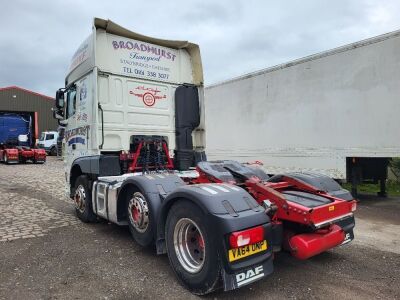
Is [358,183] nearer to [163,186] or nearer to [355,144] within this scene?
[355,144]

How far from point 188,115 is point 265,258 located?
4.14 m

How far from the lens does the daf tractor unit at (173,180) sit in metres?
3.34

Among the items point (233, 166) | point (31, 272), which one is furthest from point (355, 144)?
point (31, 272)

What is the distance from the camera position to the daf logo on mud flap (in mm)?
3189

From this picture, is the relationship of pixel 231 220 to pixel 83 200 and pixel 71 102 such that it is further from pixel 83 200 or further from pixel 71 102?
pixel 71 102

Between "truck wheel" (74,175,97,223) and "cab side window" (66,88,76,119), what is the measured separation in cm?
135

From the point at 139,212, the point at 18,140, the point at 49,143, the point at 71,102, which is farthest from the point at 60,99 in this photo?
the point at 49,143

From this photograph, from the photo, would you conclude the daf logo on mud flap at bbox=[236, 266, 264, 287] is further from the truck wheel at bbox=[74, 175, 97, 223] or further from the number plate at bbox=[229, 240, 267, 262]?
the truck wheel at bbox=[74, 175, 97, 223]

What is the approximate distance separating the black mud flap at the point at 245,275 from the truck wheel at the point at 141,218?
1.37m

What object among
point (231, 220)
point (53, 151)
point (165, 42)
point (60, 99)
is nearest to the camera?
point (231, 220)

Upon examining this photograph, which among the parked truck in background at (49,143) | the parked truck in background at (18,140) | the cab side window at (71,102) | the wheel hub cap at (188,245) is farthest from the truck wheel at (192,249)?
the parked truck in background at (49,143)

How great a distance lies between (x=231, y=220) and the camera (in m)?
3.19

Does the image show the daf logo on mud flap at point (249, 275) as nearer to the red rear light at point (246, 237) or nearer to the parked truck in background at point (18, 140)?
the red rear light at point (246, 237)

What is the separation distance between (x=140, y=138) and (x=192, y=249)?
3.13 meters
